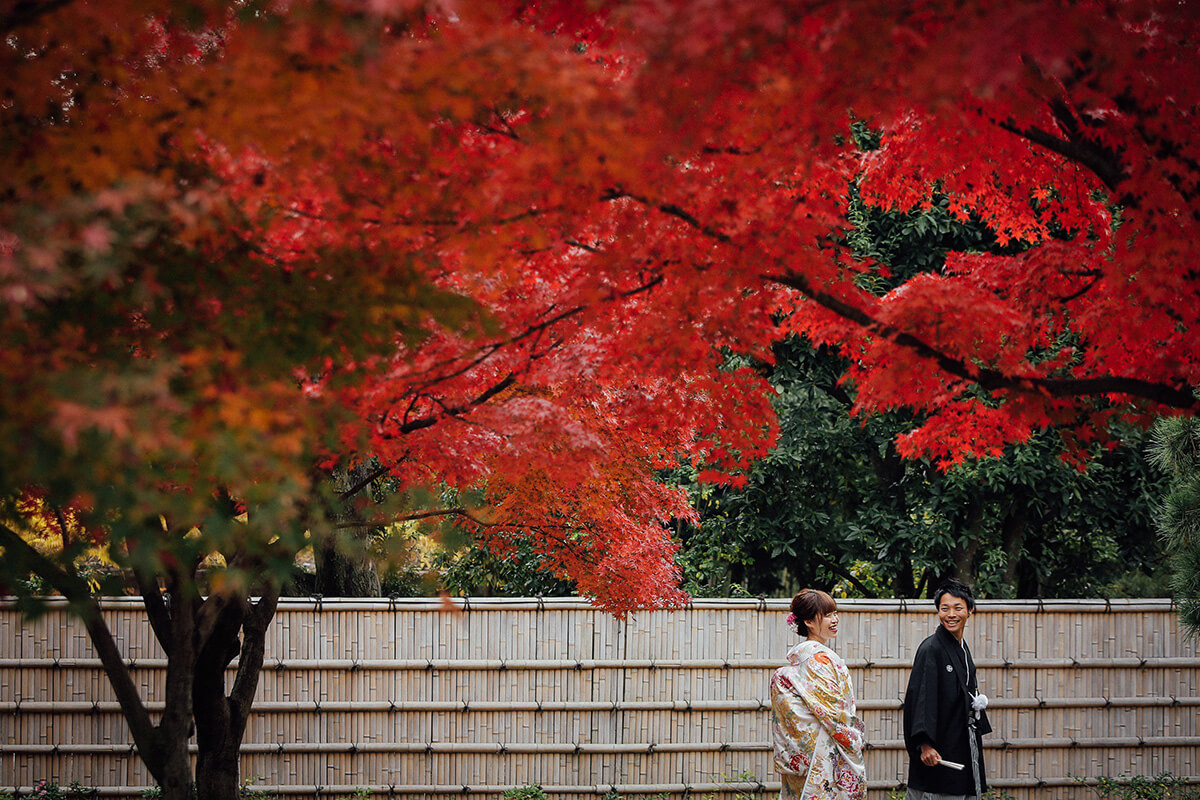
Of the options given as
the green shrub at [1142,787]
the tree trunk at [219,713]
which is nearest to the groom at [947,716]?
the green shrub at [1142,787]

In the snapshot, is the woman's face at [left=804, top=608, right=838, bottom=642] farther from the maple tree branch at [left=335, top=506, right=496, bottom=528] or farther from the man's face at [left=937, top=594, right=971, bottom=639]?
the maple tree branch at [left=335, top=506, right=496, bottom=528]

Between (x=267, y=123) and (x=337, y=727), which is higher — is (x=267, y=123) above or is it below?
above

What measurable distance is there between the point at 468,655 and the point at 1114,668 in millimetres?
4724

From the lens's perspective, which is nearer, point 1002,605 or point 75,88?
point 75,88

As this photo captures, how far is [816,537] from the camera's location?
882 centimetres

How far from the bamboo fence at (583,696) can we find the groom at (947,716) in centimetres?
225

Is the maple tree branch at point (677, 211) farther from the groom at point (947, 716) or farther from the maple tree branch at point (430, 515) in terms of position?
the groom at point (947, 716)

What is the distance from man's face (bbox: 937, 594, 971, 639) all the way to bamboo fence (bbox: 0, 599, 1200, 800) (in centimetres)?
229

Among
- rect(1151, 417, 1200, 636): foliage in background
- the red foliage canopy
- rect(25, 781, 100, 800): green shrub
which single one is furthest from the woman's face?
rect(25, 781, 100, 800): green shrub

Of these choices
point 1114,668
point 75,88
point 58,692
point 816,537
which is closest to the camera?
point 75,88

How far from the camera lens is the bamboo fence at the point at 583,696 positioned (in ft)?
19.2

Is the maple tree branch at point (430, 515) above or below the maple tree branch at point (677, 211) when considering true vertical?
below

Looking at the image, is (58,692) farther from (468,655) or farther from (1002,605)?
(1002,605)

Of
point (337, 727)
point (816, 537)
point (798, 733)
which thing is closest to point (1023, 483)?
point (816, 537)
